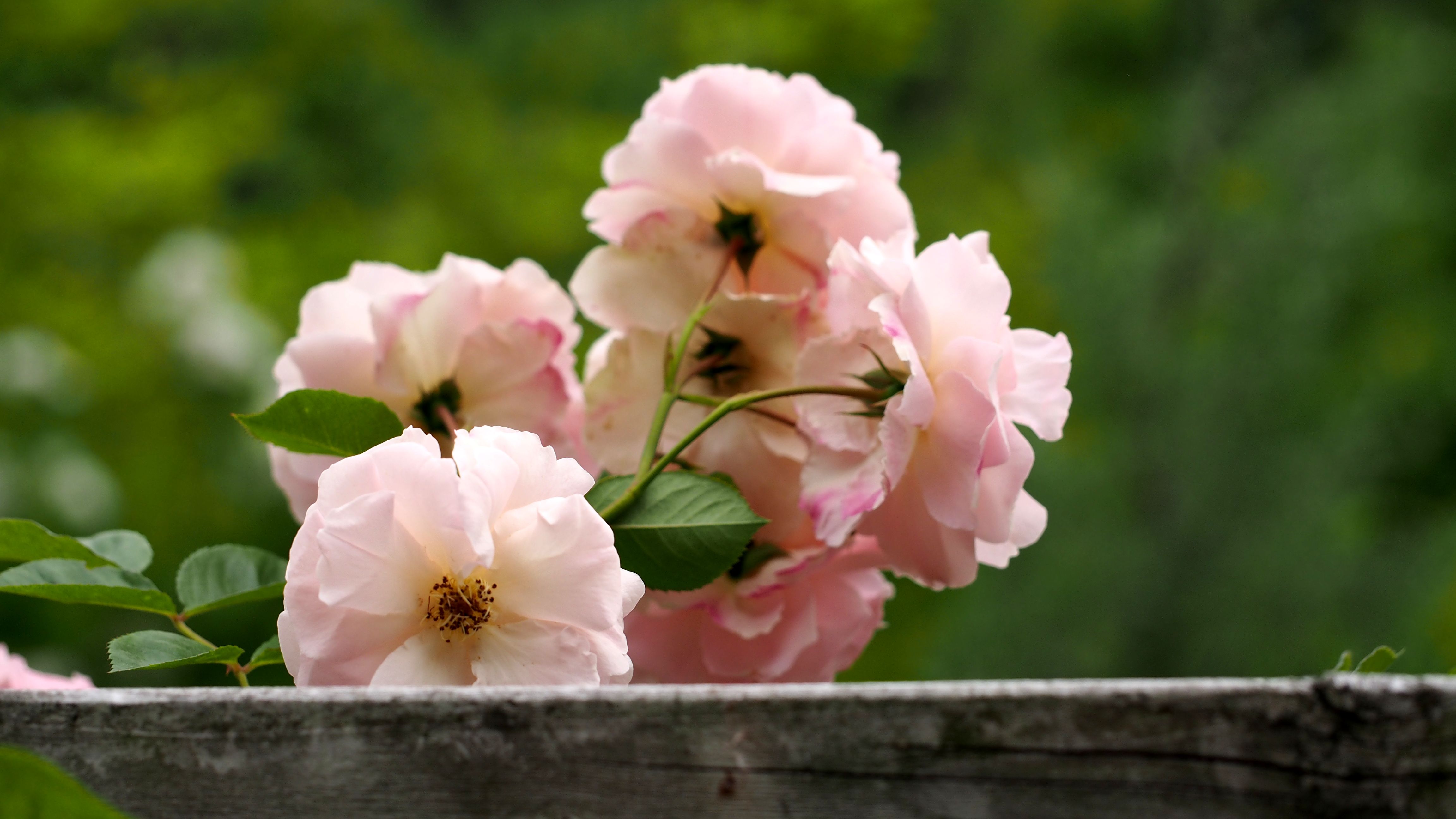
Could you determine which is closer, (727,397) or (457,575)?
(457,575)

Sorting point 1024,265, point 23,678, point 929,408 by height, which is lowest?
point 1024,265

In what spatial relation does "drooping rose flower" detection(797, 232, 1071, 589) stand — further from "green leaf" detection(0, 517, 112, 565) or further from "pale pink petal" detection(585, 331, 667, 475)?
"green leaf" detection(0, 517, 112, 565)

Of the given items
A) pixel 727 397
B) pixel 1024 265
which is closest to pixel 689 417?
pixel 727 397

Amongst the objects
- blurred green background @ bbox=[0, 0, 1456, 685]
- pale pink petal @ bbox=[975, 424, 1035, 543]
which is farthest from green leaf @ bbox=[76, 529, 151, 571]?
blurred green background @ bbox=[0, 0, 1456, 685]

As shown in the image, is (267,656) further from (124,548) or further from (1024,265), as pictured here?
(1024,265)

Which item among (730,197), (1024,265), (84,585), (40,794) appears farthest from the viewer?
(1024,265)
